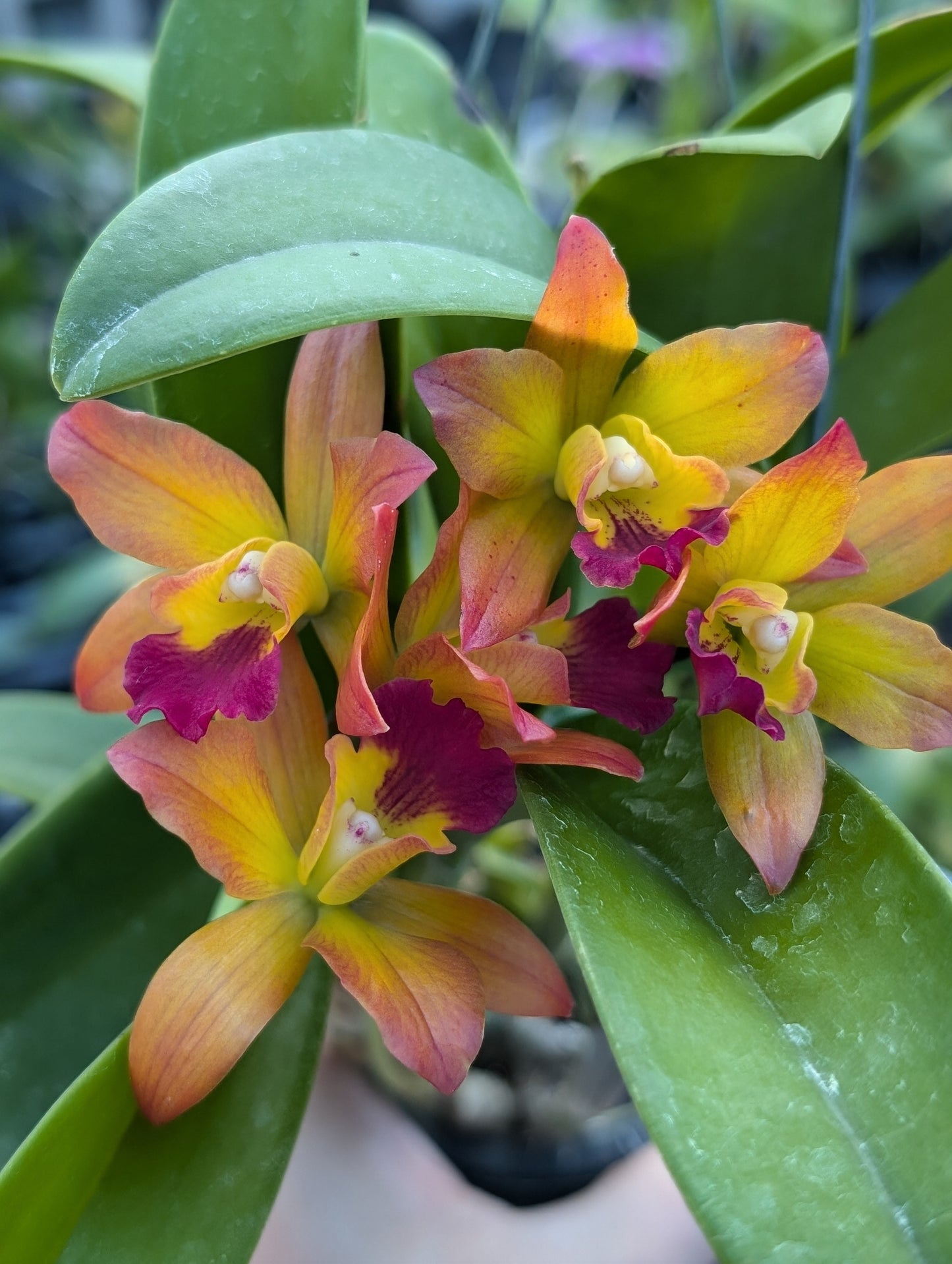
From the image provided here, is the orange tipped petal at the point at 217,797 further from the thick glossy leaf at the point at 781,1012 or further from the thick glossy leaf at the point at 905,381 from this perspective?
the thick glossy leaf at the point at 905,381

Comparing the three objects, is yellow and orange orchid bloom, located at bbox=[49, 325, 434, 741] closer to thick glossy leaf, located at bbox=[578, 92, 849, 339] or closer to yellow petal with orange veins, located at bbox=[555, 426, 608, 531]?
yellow petal with orange veins, located at bbox=[555, 426, 608, 531]

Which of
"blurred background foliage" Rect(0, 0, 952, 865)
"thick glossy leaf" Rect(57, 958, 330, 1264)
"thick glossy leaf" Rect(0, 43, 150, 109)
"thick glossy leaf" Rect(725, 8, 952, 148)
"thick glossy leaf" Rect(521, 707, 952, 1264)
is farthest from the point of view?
"blurred background foliage" Rect(0, 0, 952, 865)

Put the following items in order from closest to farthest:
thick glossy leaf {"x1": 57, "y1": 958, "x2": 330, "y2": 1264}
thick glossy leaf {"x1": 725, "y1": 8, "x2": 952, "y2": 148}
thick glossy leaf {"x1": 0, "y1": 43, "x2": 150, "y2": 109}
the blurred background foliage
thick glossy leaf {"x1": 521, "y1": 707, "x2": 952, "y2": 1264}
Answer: thick glossy leaf {"x1": 521, "y1": 707, "x2": 952, "y2": 1264} → thick glossy leaf {"x1": 57, "y1": 958, "x2": 330, "y2": 1264} → thick glossy leaf {"x1": 725, "y1": 8, "x2": 952, "y2": 148} → thick glossy leaf {"x1": 0, "y1": 43, "x2": 150, "y2": 109} → the blurred background foliage

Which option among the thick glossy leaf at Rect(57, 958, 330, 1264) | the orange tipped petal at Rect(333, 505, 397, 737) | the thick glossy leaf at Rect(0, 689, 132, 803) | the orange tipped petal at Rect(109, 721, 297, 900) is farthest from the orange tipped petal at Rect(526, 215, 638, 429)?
the thick glossy leaf at Rect(0, 689, 132, 803)

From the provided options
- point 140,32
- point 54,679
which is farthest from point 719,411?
point 140,32

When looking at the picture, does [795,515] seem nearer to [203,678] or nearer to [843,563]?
[843,563]

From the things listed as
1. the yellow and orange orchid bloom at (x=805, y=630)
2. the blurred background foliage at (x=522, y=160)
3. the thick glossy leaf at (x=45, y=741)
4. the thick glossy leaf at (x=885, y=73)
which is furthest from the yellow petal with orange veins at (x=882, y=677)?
the blurred background foliage at (x=522, y=160)
